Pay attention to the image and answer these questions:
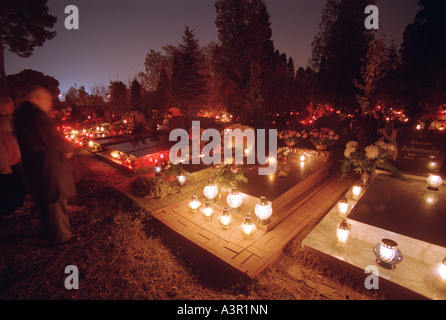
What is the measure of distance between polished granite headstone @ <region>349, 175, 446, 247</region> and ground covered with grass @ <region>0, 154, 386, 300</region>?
137cm

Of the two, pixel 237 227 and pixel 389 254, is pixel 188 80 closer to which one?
pixel 237 227

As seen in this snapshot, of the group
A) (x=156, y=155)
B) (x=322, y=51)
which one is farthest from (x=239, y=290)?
(x=322, y=51)

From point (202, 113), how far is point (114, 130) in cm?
808

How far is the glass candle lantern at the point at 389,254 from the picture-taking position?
334 cm

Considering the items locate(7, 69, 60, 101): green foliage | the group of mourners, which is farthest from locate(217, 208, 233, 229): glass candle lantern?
locate(7, 69, 60, 101): green foliage

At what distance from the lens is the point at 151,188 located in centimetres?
646

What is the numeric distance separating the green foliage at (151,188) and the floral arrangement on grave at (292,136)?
6.11 meters

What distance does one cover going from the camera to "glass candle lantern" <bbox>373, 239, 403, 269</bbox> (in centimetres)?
334

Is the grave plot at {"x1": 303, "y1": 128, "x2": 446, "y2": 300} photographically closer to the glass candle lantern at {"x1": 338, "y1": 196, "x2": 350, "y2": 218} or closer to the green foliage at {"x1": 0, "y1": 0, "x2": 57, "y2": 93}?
the glass candle lantern at {"x1": 338, "y1": 196, "x2": 350, "y2": 218}

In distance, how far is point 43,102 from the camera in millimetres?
3180

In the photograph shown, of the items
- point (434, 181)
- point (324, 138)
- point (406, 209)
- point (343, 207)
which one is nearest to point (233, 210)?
point (343, 207)

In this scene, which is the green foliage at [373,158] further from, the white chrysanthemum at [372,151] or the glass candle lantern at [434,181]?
the glass candle lantern at [434,181]

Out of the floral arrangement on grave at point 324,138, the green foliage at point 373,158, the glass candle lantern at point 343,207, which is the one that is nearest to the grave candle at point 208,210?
the glass candle lantern at point 343,207

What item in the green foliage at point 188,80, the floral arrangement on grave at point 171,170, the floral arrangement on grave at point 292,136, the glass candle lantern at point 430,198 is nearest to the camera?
the glass candle lantern at point 430,198
